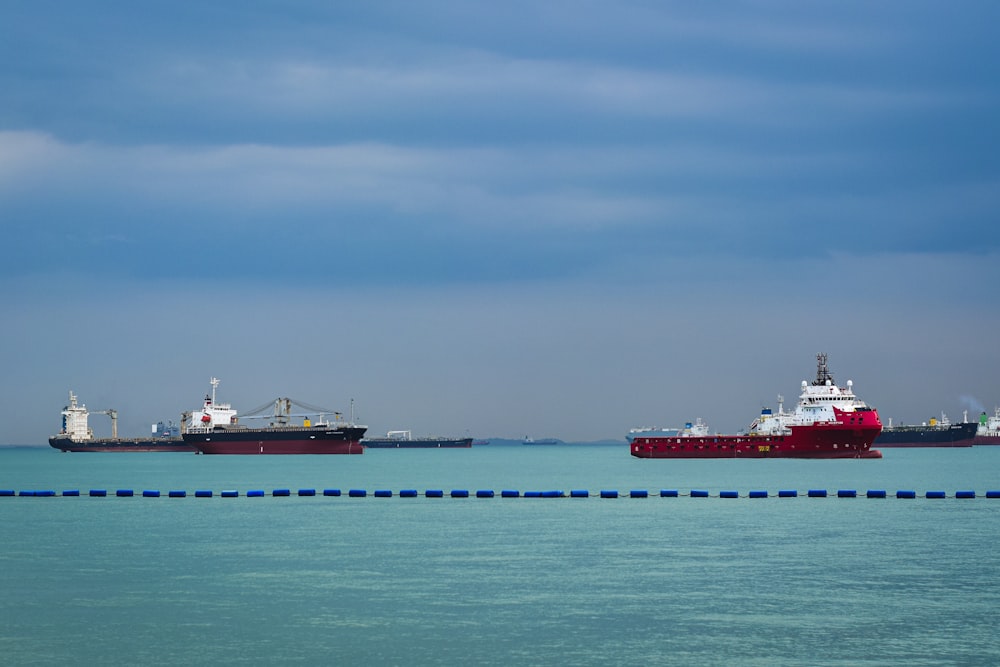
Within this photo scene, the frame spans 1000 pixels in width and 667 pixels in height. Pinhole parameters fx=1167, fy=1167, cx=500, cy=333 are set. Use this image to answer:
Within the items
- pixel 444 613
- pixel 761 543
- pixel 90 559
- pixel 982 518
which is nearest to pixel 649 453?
pixel 982 518

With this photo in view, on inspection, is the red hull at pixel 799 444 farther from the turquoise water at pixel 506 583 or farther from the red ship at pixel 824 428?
the turquoise water at pixel 506 583

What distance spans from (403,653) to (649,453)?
145135mm

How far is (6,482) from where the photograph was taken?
140250 mm

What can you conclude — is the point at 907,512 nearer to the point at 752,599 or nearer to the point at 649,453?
the point at 752,599

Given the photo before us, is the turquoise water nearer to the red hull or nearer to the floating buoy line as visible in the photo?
the floating buoy line

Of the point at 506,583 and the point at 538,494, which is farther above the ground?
the point at 538,494

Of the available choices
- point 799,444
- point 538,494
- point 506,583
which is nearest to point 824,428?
point 799,444

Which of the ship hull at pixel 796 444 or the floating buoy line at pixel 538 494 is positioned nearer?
the floating buoy line at pixel 538 494

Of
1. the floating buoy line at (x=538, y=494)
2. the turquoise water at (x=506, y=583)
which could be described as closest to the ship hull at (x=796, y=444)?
the floating buoy line at (x=538, y=494)

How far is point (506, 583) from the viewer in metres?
45.1

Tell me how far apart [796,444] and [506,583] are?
372 ft

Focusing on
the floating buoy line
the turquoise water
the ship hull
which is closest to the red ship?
the ship hull

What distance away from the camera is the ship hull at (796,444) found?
491 feet

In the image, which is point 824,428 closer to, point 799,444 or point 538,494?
point 799,444
